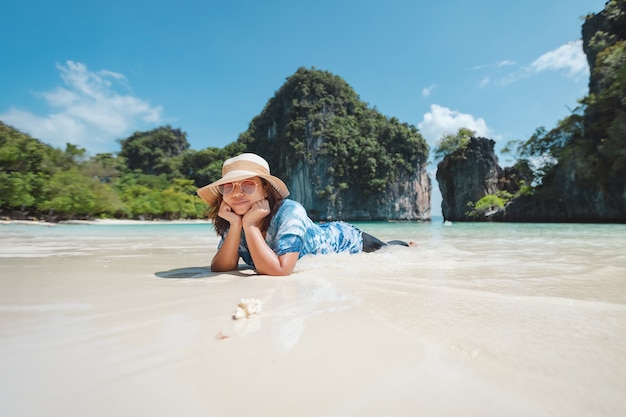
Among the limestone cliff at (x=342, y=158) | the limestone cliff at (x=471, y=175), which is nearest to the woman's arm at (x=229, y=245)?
the limestone cliff at (x=471, y=175)

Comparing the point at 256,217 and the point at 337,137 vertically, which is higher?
the point at 337,137

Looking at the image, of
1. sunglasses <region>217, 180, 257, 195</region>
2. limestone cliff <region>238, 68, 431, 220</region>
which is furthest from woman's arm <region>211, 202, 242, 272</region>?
limestone cliff <region>238, 68, 431, 220</region>

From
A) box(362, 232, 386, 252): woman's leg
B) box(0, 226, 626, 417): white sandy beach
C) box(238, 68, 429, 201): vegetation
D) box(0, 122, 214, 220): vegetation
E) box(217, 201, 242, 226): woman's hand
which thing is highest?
box(238, 68, 429, 201): vegetation

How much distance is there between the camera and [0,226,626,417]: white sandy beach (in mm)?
596

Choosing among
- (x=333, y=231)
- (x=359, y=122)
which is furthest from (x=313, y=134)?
(x=333, y=231)

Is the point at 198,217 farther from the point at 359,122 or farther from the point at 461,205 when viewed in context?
the point at 461,205

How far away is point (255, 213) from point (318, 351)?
127 centimetres

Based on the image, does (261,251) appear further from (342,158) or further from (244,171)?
(342,158)

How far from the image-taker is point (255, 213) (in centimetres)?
199

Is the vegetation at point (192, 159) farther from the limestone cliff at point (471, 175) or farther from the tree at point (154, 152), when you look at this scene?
the limestone cliff at point (471, 175)

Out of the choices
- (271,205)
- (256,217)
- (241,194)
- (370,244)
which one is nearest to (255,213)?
(256,217)

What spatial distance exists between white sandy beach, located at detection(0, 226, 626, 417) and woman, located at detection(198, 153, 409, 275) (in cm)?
37

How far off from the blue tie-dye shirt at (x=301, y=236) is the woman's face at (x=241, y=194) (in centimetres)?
25

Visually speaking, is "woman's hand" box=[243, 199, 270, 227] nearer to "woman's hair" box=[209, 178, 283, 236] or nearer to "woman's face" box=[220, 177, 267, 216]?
"woman's face" box=[220, 177, 267, 216]
